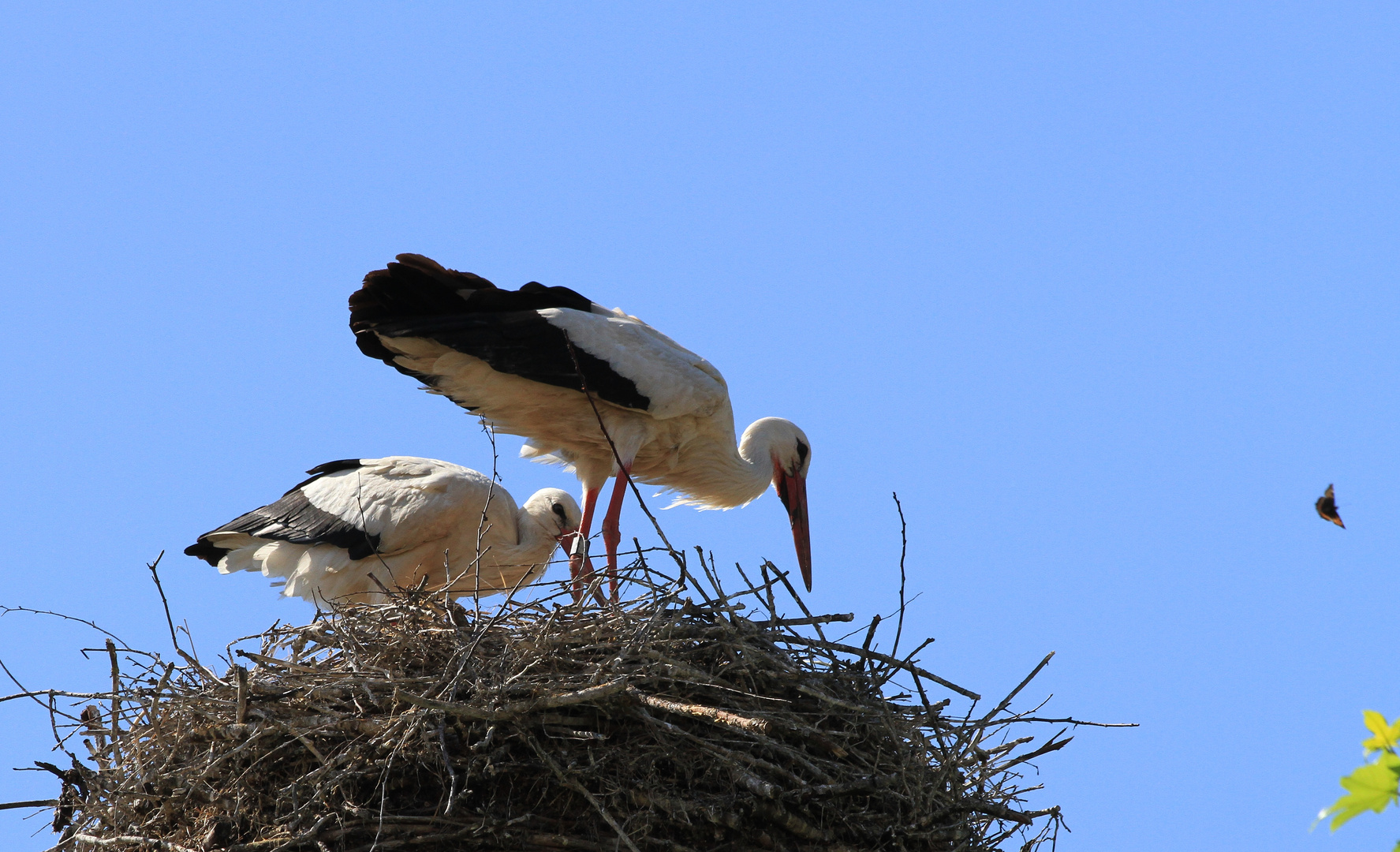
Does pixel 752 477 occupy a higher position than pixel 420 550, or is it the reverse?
pixel 752 477

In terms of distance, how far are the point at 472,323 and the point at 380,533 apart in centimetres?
116

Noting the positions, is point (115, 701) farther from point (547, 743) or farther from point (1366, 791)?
point (1366, 791)

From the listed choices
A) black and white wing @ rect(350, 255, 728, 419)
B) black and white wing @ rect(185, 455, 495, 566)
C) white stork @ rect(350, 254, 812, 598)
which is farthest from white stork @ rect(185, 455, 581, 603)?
black and white wing @ rect(350, 255, 728, 419)

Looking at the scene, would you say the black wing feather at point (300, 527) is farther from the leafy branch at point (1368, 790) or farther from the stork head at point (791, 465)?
the leafy branch at point (1368, 790)

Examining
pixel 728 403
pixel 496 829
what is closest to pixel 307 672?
pixel 496 829

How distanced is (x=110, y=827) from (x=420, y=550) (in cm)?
259

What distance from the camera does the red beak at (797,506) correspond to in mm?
6984

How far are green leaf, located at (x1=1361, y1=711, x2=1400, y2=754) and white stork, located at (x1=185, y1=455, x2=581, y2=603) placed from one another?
4.92 m

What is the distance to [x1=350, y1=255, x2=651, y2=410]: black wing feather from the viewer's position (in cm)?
570

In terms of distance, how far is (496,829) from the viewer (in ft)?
11.6

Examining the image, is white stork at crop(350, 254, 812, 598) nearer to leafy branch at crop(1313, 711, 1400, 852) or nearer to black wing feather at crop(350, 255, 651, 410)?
black wing feather at crop(350, 255, 651, 410)

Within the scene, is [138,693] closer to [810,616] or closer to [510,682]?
[510,682]

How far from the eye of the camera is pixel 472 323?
226 inches

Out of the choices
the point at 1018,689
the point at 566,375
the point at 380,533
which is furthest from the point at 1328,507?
the point at 380,533
